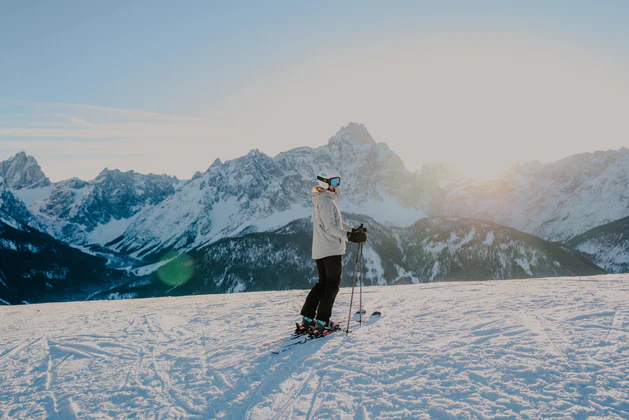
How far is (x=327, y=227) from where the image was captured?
7965 millimetres

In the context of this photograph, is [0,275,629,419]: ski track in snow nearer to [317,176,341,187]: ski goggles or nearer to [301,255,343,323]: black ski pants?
[301,255,343,323]: black ski pants

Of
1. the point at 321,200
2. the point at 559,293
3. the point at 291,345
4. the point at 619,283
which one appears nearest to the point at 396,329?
the point at 291,345

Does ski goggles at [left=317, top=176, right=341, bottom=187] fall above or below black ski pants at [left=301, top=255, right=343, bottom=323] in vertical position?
above

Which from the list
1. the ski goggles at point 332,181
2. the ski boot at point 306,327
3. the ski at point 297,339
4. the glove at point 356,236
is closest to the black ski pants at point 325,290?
the ski boot at point 306,327

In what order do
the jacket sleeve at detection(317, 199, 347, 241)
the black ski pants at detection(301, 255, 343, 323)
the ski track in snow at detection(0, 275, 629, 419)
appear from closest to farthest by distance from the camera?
the ski track in snow at detection(0, 275, 629, 419) → the jacket sleeve at detection(317, 199, 347, 241) → the black ski pants at detection(301, 255, 343, 323)

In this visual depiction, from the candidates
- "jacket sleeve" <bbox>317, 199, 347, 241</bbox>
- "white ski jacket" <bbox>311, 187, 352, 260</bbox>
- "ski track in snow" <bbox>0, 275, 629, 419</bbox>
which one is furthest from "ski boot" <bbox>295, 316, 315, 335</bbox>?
"jacket sleeve" <bbox>317, 199, 347, 241</bbox>

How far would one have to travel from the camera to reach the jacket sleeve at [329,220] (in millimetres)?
7843

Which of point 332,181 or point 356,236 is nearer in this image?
point 356,236

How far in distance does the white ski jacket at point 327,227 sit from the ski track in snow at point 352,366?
1942mm

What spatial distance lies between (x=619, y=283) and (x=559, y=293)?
10.5 feet

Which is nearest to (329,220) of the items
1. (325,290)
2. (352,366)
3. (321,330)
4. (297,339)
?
(325,290)

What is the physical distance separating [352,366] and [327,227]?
9.52ft

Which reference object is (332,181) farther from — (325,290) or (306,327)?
(306,327)

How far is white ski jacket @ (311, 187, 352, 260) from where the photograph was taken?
7.94 m
